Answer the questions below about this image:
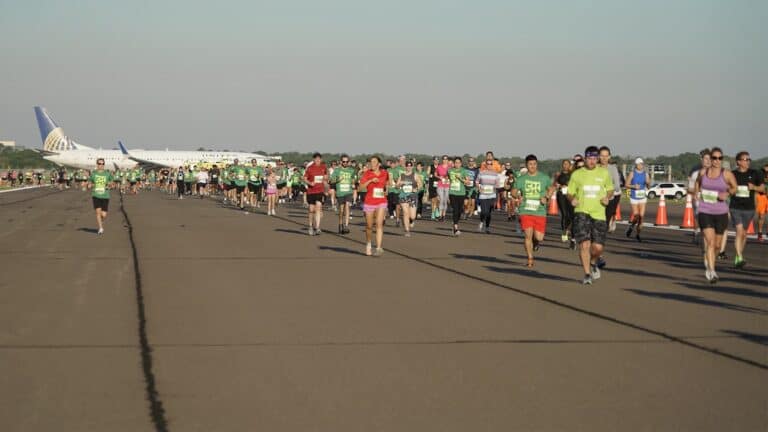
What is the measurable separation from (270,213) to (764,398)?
27640 mm

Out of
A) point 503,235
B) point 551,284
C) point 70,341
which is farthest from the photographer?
point 503,235

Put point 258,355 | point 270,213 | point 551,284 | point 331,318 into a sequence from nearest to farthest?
point 258,355 < point 331,318 < point 551,284 < point 270,213

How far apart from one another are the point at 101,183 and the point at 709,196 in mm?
13437

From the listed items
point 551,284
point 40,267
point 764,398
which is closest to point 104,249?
point 40,267

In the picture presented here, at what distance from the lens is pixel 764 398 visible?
693cm

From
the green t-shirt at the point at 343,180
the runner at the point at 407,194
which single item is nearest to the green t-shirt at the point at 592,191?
the runner at the point at 407,194

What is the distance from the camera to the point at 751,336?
9578mm

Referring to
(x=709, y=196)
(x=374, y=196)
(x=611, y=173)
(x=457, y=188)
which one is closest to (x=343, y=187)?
(x=457, y=188)

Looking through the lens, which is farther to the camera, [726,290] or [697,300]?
[726,290]

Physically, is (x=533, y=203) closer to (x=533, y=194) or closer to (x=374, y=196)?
(x=533, y=194)

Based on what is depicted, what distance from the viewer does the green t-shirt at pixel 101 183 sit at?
77.7 ft

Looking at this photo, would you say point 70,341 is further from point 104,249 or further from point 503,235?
point 503,235

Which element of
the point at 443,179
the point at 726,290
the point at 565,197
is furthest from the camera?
the point at 443,179

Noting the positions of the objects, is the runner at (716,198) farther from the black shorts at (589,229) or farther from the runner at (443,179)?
the runner at (443,179)
